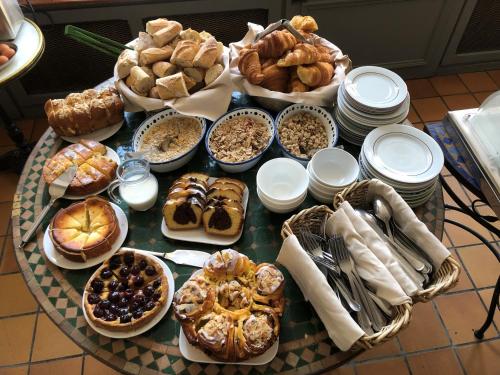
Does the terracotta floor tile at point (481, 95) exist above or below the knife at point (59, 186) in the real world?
below

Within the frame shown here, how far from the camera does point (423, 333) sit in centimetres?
200

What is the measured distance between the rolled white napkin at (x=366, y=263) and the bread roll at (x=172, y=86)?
0.75 m

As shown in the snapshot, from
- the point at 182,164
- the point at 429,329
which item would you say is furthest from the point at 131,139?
the point at 429,329

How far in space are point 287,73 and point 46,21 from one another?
160cm

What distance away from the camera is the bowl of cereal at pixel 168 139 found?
4.89 feet

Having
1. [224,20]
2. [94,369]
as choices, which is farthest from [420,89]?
[94,369]

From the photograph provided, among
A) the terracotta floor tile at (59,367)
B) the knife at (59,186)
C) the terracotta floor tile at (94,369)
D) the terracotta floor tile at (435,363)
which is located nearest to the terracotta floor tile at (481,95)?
the terracotta floor tile at (435,363)

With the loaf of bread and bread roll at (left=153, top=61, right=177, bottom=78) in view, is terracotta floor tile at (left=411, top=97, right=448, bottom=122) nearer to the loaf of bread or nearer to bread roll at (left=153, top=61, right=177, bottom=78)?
bread roll at (left=153, top=61, right=177, bottom=78)

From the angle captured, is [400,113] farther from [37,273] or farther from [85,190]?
[37,273]

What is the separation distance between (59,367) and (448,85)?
3079 mm

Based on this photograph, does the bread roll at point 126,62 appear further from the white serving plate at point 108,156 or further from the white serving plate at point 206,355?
the white serving plate at point 206,355

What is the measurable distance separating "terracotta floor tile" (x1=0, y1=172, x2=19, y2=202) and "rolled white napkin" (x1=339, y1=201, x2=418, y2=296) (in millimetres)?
2179

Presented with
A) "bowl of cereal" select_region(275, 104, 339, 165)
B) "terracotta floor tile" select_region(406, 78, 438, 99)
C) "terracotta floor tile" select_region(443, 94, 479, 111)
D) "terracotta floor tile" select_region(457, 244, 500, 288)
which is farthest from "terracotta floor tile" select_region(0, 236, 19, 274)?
"terracotta floor tile" select_region(443, 94, 479, 111)

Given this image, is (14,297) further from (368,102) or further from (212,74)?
(368,102)
